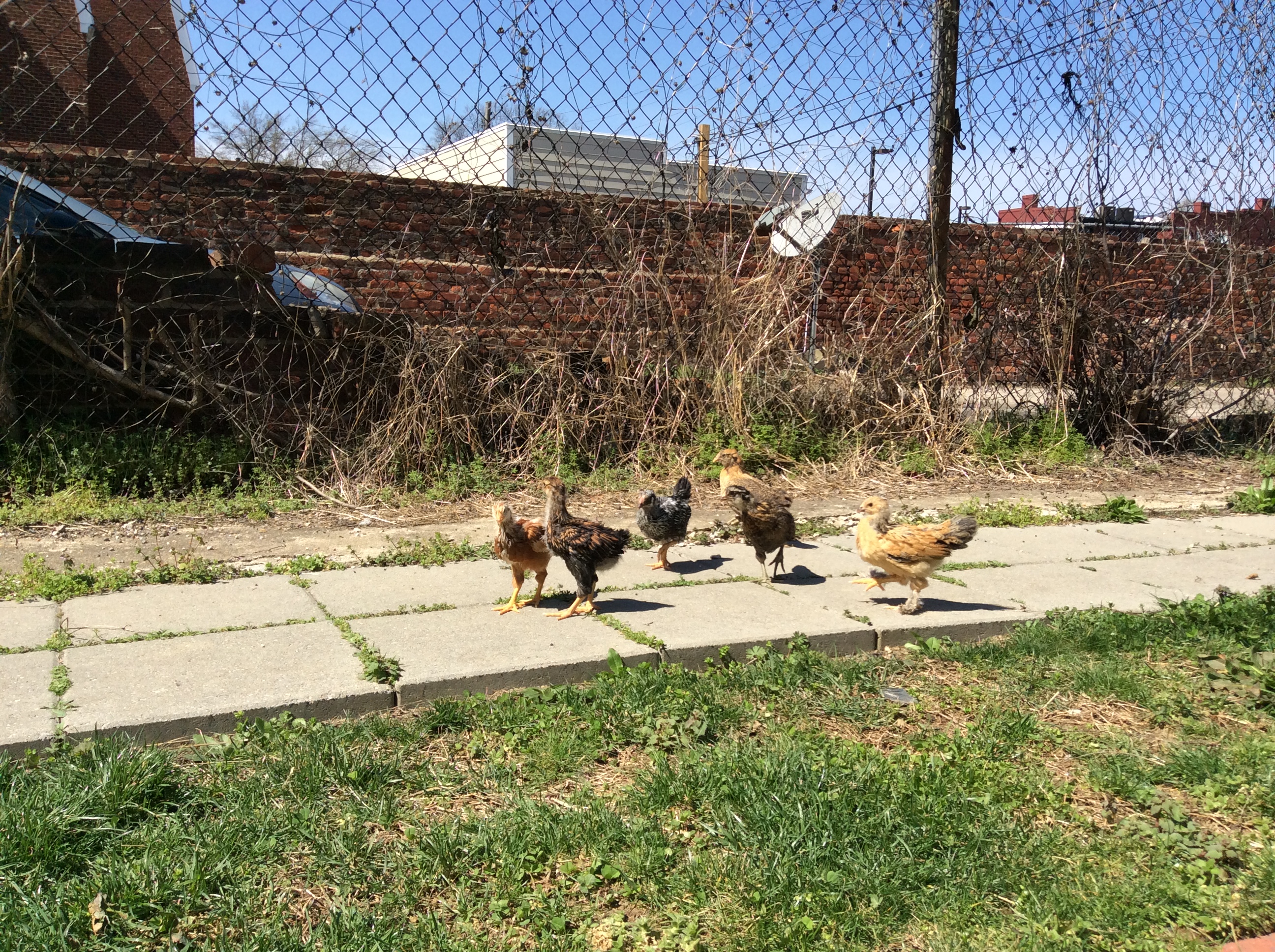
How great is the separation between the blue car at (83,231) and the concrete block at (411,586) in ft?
9.28

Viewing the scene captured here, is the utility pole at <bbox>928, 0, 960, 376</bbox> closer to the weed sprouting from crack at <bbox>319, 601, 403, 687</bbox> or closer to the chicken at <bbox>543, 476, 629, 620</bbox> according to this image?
the chicken at <bbox>543, 476, 629, 620</bbox>

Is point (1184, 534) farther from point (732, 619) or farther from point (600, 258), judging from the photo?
point (600, 258)

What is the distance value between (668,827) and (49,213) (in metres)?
6.44

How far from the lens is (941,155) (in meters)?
9.38

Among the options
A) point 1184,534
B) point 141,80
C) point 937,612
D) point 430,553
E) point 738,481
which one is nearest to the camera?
point 937,612

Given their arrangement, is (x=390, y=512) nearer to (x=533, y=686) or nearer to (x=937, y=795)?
(x=533, y=686)

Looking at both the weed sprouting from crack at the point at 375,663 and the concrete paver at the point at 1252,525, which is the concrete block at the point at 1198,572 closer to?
the concrete paver at the point at 1252,525

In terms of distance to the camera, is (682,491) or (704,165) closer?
(682,491)

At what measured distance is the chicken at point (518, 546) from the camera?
200 inches

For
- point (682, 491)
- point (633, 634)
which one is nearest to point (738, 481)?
point (682, 491)

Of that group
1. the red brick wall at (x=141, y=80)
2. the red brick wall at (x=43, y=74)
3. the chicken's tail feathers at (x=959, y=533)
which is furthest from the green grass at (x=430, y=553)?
the red brick wall at (x=43, y=74)

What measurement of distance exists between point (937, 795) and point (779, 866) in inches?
26.4

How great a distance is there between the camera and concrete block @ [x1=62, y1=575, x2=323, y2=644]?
4617 millimetres

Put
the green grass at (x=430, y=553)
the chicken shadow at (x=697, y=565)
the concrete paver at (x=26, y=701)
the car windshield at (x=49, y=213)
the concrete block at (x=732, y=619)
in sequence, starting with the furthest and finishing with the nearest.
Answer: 1. the car windshield at (x=49, y=213)
2. the chicken shadow at (x=697, y=565)
3. the green grass at (x=430, y=553)
4. the concrete block at (x=732, y=619)
5. the concrete paver at (x=26, y=701)
